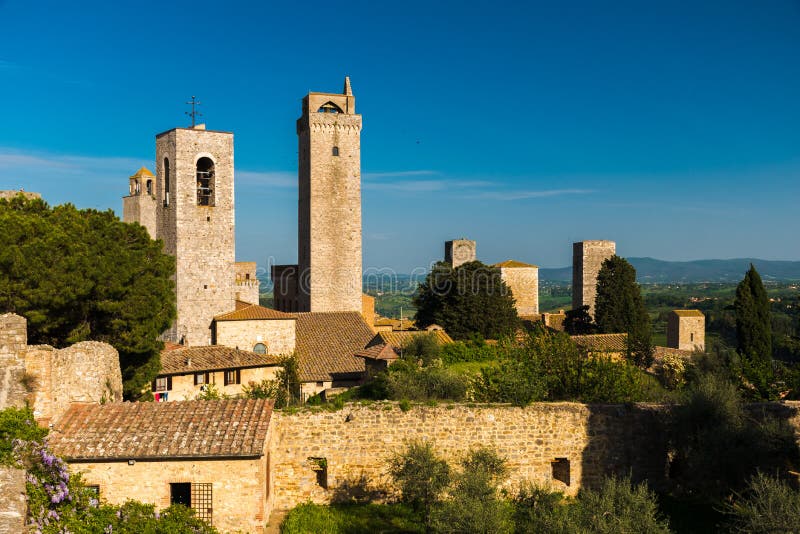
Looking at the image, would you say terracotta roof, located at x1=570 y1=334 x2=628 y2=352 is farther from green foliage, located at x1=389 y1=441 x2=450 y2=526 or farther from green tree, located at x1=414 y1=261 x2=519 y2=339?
green foliage, located at x1=389 y1=441 x2=450 y2=526

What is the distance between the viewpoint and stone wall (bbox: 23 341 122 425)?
1090 cm

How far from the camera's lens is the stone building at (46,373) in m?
10.6

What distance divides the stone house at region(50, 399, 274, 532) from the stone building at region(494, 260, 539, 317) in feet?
148

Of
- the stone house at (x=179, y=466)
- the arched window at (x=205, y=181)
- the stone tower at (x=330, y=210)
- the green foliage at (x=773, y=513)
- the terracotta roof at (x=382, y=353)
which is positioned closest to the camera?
the green foliage at (x=773, y=513)

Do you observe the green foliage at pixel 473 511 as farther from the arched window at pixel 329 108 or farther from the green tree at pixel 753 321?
the arched window at pixel 329 108

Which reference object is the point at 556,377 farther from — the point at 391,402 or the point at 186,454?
the point at 186,454

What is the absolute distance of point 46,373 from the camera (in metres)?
11.0

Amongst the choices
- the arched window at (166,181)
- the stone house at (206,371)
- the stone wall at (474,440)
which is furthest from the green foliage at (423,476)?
the arched window at (166,181)

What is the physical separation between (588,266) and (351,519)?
147 feet

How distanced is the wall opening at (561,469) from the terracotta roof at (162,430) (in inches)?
221

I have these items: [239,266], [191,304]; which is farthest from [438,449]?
[239,266]

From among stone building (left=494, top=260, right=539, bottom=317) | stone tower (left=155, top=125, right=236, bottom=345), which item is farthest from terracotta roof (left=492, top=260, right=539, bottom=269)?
stone tower (left=155, top=125, right=236, bottom=345)

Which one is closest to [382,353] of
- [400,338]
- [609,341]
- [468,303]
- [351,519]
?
[400,338]

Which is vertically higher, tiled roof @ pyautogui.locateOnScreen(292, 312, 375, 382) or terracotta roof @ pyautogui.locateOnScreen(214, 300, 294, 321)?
terracotta roof @ pyautogui.locateOnScreen(214, 300, 294, 321)
